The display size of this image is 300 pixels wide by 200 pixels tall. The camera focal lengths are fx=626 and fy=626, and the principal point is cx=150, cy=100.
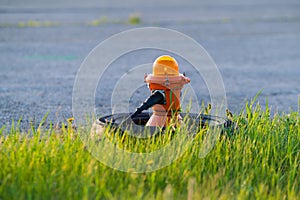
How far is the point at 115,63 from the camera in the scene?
10.9 meters

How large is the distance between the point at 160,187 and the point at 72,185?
55 cm

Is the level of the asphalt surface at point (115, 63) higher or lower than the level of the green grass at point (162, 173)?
higher

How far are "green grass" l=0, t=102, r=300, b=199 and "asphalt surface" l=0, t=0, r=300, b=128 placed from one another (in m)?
2.26

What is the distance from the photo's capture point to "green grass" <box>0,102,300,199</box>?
359 cm

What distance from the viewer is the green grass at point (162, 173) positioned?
3.59m

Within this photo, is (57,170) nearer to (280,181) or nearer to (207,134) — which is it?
(207,134)

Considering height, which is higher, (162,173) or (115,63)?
(115,63)

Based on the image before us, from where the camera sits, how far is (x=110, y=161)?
3.97 meters

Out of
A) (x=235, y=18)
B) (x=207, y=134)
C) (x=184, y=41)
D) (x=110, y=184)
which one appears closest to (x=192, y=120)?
(x=207, y=134)

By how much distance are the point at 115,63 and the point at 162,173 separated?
7160 millimetres

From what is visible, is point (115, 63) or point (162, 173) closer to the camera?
point (162, 173)

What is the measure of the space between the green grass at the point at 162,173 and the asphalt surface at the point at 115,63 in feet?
7.43

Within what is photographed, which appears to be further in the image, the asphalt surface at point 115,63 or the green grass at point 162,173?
the asphalt surface at point 115,63

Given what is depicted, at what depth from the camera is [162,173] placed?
3887mm
